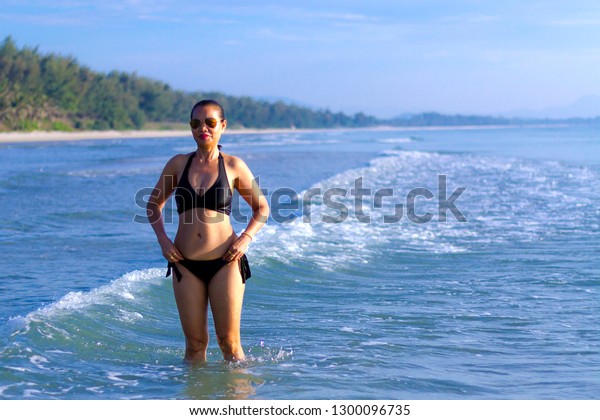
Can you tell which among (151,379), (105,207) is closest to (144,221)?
(105,207)

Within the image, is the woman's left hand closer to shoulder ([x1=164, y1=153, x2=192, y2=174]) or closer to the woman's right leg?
the woman's right leg

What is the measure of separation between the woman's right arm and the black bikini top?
0.22ft

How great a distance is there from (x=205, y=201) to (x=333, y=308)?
A: 9.83 ft

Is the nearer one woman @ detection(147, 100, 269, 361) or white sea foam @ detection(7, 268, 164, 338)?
woman @ detection(147, 100, 269, 361)

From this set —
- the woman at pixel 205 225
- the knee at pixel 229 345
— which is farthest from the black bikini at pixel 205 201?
the knee at pixel 229 345

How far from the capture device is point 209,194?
17.7 feet

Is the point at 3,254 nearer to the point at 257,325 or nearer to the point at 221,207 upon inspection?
the point at 257,325

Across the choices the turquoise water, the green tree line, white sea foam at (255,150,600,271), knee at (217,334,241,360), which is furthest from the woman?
the green tree line

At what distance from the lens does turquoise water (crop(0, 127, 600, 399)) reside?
568 centimetres

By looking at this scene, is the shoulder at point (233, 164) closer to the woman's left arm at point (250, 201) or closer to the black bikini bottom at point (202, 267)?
the woman's left arm at point (250, 201)

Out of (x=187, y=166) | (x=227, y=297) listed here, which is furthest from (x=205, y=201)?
(x=227, y=297)

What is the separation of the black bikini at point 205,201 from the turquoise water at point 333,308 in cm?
74

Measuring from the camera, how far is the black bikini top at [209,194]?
17.7ft

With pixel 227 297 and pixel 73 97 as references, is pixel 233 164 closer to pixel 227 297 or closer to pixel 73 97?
pixel 227 297
